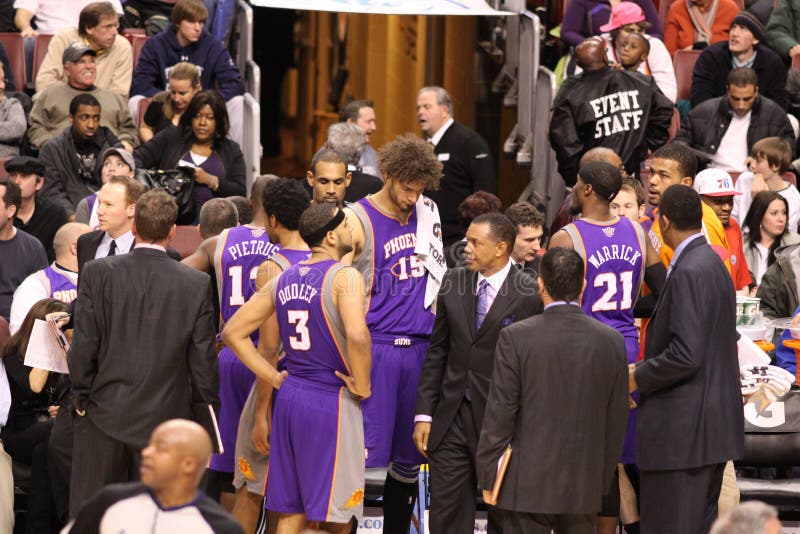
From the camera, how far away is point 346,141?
8.95 meters

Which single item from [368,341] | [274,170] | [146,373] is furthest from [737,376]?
[274,170]

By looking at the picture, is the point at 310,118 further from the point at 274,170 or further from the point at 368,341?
the point at 368,341

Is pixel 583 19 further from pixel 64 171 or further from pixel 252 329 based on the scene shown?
pixel 252 329

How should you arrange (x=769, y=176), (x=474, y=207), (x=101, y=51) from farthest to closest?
(x=101, y=51) → (x=769, y=176) → (x=474, y=207)

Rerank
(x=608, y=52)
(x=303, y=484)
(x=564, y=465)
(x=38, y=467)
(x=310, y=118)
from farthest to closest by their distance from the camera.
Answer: (x=310, y=118) → (x=608, y=52) → (x=38, y=467) → (x=303, y=484) → (x=564, y=465)

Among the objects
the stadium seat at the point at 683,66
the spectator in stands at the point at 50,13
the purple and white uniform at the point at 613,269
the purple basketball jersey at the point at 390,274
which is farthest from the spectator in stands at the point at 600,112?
the spectator in stands at the point at 50,13

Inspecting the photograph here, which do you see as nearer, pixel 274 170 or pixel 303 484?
pixel 303 484

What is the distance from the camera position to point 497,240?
6.41m

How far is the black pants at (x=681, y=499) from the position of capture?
6.25 m

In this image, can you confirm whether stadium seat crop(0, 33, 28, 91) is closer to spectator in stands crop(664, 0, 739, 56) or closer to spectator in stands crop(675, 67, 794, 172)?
spectator in stands crop(675, 67, 794, 172)

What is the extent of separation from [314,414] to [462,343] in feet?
2.54

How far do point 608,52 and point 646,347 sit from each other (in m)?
4.65

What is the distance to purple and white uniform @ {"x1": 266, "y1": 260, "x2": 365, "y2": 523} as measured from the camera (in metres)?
6.21

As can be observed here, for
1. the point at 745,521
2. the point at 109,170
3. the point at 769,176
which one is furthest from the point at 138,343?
the point at 769,176
